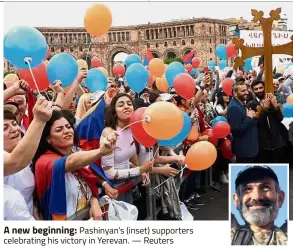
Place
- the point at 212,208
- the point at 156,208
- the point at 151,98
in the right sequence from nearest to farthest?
the point at 156,208 < the point at 212,208 < the point at 151,98

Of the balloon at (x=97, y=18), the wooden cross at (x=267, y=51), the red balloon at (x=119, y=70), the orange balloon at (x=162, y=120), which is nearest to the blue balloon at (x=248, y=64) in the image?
the red balloon at (x=119, y=70)

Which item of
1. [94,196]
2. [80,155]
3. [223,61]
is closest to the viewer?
[80,155]

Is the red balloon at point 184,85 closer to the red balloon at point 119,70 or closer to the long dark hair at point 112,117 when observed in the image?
the long dark hair at point 112,117

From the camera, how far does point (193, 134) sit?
411 centimetres

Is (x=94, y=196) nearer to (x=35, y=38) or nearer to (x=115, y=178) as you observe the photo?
Answer: (x=115, y=178)

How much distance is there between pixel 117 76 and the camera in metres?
7.35

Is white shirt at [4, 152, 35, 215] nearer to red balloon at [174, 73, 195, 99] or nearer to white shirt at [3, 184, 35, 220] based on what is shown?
white shirt at [3, 184, 35, 220]

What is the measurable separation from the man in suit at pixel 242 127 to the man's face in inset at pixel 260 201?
1079mm

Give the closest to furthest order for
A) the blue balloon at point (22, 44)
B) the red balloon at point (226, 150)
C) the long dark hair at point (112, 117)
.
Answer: the blue balloon at point (22, 44)
the long dark hair at point (112, 117)
the red balloon at point (226, 150)

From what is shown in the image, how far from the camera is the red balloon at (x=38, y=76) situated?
3113 mm

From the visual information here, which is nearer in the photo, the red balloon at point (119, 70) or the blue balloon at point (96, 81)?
the blue balloon at point (96, 81)

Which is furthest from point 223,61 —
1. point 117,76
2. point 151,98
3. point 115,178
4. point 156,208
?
point 115,178

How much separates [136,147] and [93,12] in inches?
41.7

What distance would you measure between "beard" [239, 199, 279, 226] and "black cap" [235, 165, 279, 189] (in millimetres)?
146
